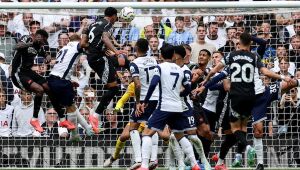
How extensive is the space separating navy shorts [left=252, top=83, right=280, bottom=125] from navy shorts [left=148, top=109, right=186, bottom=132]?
163 centimetres

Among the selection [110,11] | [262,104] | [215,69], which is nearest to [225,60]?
[215,69]

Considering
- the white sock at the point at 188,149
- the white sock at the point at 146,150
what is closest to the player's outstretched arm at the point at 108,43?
the white sock at the point at 146,150

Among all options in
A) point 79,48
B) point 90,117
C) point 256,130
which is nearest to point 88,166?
point 90,117

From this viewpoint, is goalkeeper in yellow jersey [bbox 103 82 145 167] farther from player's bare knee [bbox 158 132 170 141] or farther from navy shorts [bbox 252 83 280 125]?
navy shorts [bbox 252 83 280 125]

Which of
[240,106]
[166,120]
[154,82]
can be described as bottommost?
[166,120]

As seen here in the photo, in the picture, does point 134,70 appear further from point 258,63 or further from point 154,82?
point 258,63

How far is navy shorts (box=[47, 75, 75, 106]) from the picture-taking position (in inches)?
738

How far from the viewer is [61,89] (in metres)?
18.7

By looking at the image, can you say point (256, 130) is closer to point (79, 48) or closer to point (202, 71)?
point (202, 71)

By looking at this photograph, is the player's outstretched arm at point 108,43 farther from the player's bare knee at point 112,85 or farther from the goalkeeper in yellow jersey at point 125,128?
the player's bare knee at point 112,85

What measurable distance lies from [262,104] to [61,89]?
140 inches

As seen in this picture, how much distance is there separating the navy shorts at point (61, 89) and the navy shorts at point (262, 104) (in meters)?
3.34

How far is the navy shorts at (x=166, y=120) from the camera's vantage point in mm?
16016

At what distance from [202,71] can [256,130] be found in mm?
1489
